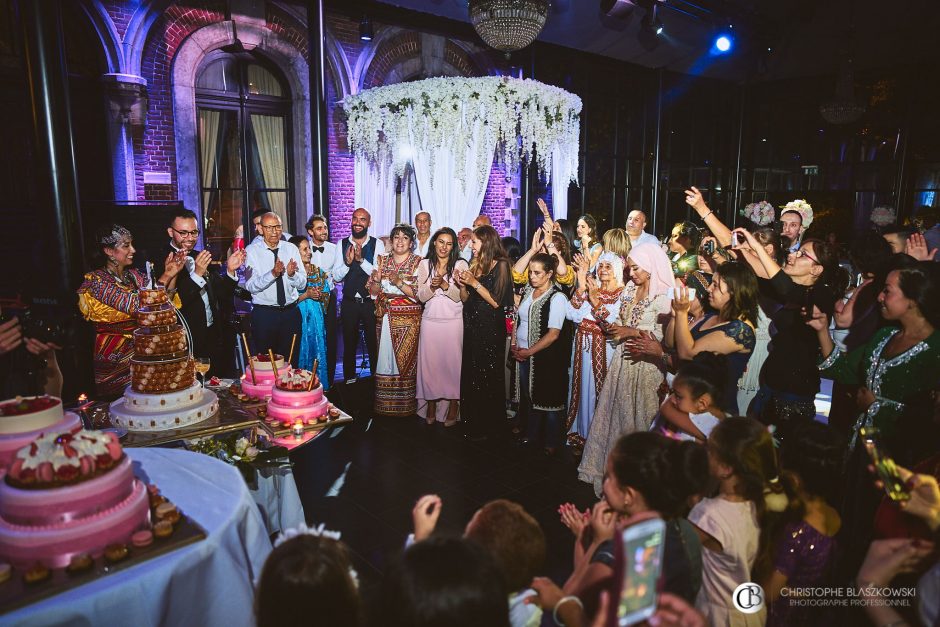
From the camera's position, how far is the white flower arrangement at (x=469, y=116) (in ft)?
22.4

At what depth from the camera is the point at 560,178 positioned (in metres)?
8.52

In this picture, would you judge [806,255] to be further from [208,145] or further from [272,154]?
[208,145]

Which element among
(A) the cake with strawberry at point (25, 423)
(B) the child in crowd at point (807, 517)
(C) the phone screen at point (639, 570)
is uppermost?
(C) the phone screen at point (639, 570)

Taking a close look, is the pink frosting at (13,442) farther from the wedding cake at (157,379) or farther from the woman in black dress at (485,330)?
the woman in black dress at (485,330)

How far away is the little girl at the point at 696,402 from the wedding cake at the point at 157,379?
2.31m

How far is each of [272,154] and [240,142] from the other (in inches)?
18.7

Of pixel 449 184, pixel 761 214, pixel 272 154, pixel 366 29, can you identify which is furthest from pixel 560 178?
pixel 272 154

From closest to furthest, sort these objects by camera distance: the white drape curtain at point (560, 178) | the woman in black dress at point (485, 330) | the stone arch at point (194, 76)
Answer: the woman in black dress at point (485, 330)
the stone arch at point (194, 76)
the white drape curtain at point (560, 178)

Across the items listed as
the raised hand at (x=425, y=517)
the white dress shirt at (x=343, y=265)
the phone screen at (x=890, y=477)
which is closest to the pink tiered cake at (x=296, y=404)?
the raised hand at (x=425, y=517)

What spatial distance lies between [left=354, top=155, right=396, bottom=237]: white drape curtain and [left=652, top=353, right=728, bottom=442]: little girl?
5943 mm

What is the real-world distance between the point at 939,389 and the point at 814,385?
3.04 ft

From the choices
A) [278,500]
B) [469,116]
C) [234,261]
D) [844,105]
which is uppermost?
[844,105]

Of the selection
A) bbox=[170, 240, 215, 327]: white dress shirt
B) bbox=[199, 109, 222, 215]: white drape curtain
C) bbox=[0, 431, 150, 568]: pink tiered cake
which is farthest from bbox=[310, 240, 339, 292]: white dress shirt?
bbox=[0, 431, 150, 568]: pink tiered cake

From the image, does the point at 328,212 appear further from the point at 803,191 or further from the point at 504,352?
the point at 803,191
